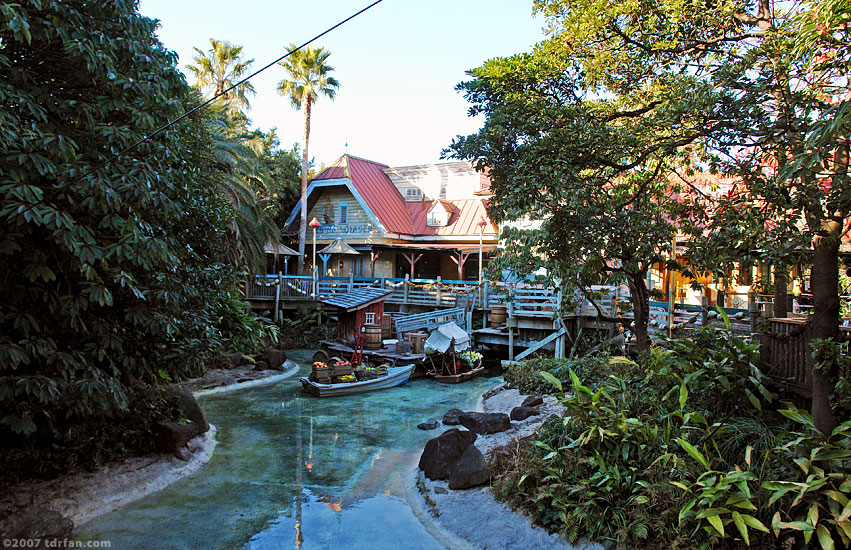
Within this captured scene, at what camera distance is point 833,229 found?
611 centimetres

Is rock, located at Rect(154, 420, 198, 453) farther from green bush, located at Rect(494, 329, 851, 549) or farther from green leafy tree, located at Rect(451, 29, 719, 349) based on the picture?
green leafy tree, located at Rect(451, 29, 719, 349)

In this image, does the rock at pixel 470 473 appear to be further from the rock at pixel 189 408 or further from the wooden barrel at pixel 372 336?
the wooden barrel at pixel 372 336

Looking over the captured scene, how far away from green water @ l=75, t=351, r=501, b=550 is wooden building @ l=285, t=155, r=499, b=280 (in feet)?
57.8

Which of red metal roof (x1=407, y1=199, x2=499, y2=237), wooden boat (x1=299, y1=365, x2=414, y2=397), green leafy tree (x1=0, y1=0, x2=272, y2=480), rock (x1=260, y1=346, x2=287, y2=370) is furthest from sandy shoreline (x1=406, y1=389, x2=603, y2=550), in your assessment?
red metal roof (x1=407, y1=199, x2=499, y2=237)

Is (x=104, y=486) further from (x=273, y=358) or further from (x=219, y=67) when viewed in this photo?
(x=219, y=67)

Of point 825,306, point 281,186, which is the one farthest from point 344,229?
point 825,306

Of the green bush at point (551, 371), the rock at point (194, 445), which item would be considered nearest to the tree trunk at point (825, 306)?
the green bush at point (551, 371)

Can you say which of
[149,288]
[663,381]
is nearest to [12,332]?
[149,288]

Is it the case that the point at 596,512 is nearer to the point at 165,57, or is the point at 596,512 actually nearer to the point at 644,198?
the point at 644,198

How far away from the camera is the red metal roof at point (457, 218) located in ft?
106

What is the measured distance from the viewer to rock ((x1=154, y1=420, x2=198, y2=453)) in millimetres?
10367

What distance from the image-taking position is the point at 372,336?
21.9m

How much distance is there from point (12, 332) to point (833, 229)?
388 inches

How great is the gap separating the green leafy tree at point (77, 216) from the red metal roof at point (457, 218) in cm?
2448
